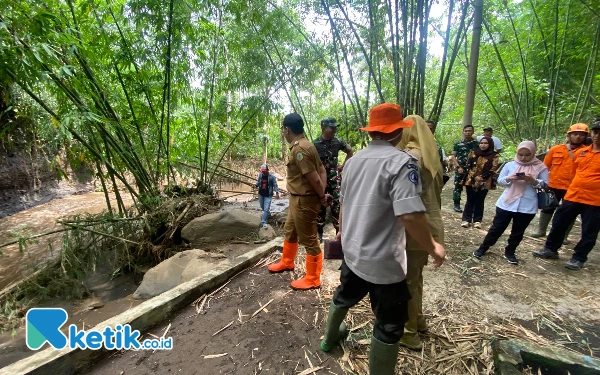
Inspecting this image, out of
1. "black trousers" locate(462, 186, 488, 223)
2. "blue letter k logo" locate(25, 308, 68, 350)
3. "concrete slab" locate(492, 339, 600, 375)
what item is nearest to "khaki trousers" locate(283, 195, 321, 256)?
"concrete slab" locate(492, 339, 600, 375)

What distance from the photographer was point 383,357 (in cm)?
149

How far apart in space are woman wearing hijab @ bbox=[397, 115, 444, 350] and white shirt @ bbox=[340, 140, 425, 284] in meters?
0.27

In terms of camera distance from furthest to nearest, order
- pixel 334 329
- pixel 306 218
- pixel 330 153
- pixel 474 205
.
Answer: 1. pixel 474 205
2. pixel 330 153
3. pixel 306 218
4. pixel 334 329

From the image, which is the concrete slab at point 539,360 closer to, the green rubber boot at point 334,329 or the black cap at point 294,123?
the green rubber boot at point 334,329

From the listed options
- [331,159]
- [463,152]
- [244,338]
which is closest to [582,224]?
[463,152]

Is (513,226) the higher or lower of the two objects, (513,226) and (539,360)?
the higher

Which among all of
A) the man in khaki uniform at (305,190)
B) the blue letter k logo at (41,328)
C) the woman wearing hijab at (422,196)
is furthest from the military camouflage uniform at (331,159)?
the blue letter k logo at (41,328)

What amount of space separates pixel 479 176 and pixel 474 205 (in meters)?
0.59

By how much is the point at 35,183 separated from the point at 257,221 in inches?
331

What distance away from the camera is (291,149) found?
2.63 meters

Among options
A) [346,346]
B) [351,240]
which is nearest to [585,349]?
[346,346]

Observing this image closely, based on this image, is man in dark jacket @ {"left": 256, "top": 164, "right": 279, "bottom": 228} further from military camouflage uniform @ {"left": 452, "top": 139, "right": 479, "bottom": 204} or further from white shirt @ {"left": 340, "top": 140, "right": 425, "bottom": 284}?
white shirt @ {"left": 340, "top": 140, "right": 425, "bottom": 284}

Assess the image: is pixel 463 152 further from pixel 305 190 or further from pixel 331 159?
pixel 305 190

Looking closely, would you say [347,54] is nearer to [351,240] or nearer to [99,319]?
[351,240]
